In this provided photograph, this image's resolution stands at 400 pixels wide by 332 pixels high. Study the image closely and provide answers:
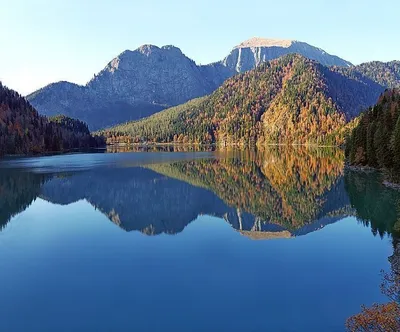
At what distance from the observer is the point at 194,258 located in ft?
111

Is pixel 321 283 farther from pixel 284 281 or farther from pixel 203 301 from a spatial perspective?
pixel 203 301

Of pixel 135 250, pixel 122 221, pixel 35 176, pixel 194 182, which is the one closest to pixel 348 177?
pixel 194 182

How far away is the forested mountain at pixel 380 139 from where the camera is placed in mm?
68375

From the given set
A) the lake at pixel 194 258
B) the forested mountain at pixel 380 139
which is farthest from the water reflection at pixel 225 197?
the forested mountain at pixel 380 139

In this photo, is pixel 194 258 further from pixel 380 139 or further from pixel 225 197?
pixel 380 139

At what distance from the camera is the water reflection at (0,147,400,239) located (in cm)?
4862

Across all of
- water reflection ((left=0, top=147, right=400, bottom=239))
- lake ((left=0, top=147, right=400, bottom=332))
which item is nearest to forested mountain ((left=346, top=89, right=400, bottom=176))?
water reflection ((left=0, top=147, right=400, bottom=239))

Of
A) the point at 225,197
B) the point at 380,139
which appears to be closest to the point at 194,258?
the point at 225,197

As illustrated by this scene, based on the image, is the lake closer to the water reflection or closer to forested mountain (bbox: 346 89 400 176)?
the water reflection

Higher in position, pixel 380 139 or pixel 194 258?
pixel 380 139

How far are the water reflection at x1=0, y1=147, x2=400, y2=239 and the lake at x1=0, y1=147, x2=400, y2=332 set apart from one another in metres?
0.37

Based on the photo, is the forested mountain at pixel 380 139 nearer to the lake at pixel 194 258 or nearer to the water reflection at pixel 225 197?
the water reflection at pixel 225 197

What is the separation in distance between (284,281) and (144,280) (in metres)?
10.3

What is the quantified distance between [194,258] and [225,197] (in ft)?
113
